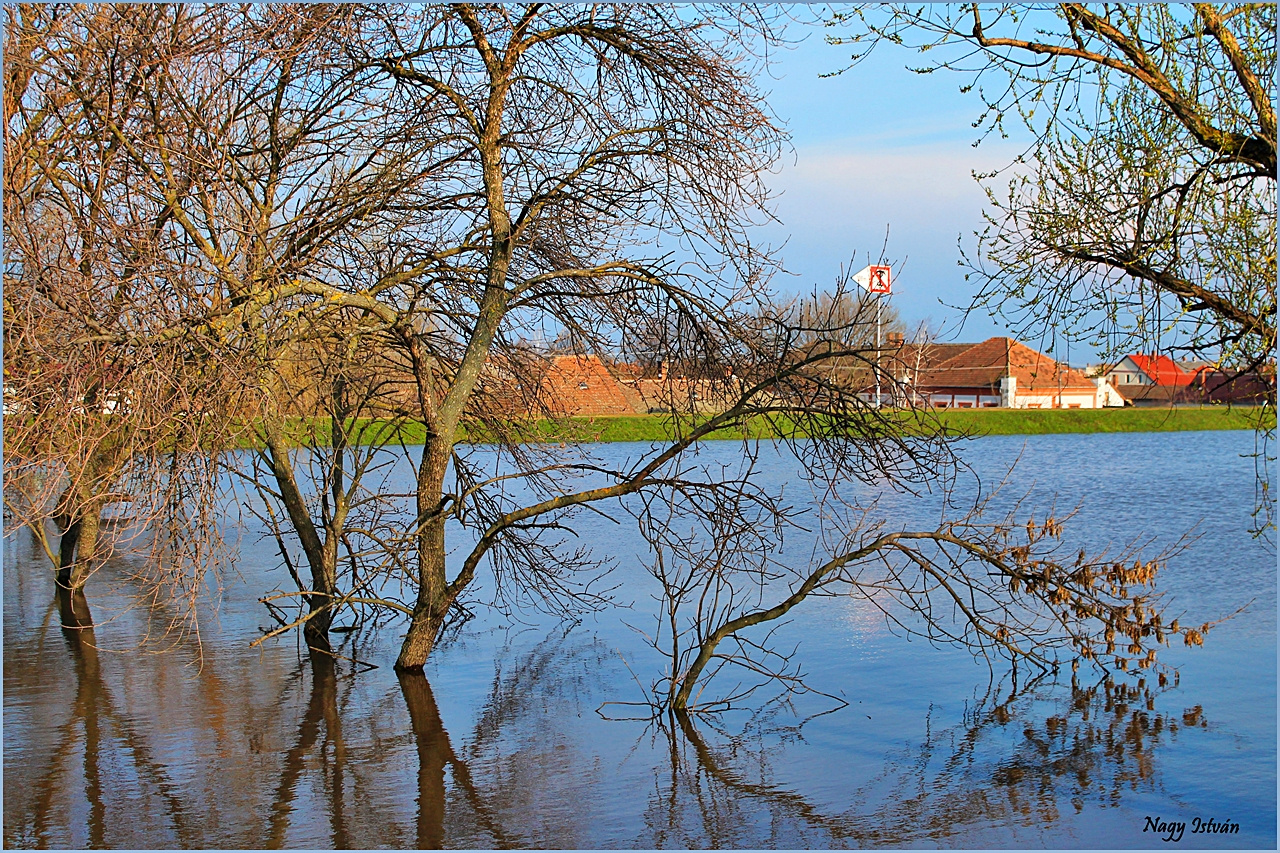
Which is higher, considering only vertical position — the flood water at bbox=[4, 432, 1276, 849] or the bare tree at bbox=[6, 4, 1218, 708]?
the bare tree at bbox=[6, 4, 1218, 708]

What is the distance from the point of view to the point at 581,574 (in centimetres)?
1591

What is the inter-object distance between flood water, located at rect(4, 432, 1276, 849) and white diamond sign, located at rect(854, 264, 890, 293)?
10.8 ft

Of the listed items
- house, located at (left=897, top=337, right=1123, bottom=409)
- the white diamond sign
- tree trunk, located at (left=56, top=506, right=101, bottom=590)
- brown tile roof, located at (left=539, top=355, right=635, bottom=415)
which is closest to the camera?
the white diamond sign

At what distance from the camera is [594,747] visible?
8.80 meters

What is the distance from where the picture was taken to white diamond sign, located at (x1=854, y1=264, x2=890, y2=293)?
758cm

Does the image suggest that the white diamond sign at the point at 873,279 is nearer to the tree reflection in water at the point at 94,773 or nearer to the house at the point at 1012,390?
the tree reflection in water at the point at 94,773

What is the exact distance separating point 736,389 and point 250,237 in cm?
397

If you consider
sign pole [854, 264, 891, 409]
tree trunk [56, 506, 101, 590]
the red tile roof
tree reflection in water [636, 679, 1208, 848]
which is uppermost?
sign pole [854, 264, 891, 409]

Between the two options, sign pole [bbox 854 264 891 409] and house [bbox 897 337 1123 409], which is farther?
house [bbox 897 337 1123 409]

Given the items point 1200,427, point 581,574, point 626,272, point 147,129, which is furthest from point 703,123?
point 1200,427
